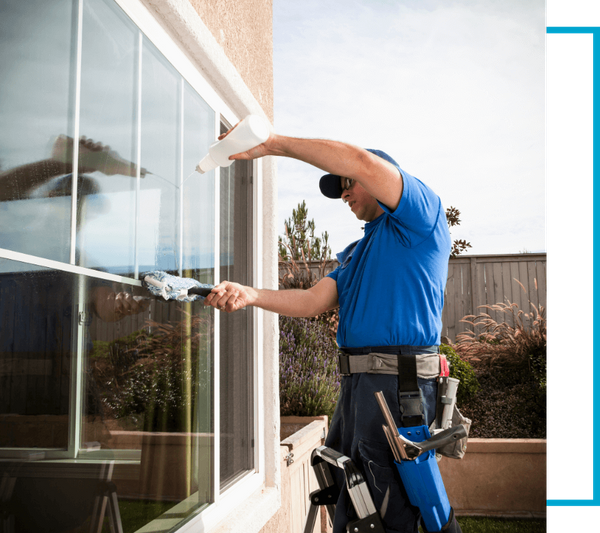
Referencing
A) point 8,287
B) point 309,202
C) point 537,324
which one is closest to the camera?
point 8,287

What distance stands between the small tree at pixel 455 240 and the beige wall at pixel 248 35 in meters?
4.96

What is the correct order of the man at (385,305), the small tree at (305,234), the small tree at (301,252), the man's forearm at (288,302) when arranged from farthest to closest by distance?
the small tree at (305,234) → the small tree at (301,252) → the man's forearm at (288,302) → the man at (385,305)

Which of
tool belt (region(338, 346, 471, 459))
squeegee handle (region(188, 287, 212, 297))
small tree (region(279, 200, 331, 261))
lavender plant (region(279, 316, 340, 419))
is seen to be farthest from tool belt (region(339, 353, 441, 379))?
small tree (region(279, 200, 331, 261))

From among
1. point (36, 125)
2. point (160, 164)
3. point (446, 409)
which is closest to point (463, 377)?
point (446, 409)

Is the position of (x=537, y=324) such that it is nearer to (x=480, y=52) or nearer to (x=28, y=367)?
(x=480, y=52)

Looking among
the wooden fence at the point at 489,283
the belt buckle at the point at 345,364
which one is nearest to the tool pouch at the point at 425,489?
the belt buckle at the point at 345,364

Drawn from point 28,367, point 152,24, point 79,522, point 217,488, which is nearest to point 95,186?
point 28,367

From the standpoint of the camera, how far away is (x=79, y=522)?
121 cm

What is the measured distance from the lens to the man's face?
2.01 meters

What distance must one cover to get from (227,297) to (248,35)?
1.76 meters

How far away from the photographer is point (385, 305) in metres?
1.74

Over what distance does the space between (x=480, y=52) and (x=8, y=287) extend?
9105 mm

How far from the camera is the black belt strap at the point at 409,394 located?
5.29 ft

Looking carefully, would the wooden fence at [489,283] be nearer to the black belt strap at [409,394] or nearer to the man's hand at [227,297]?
the black belt strap at [409,394]
